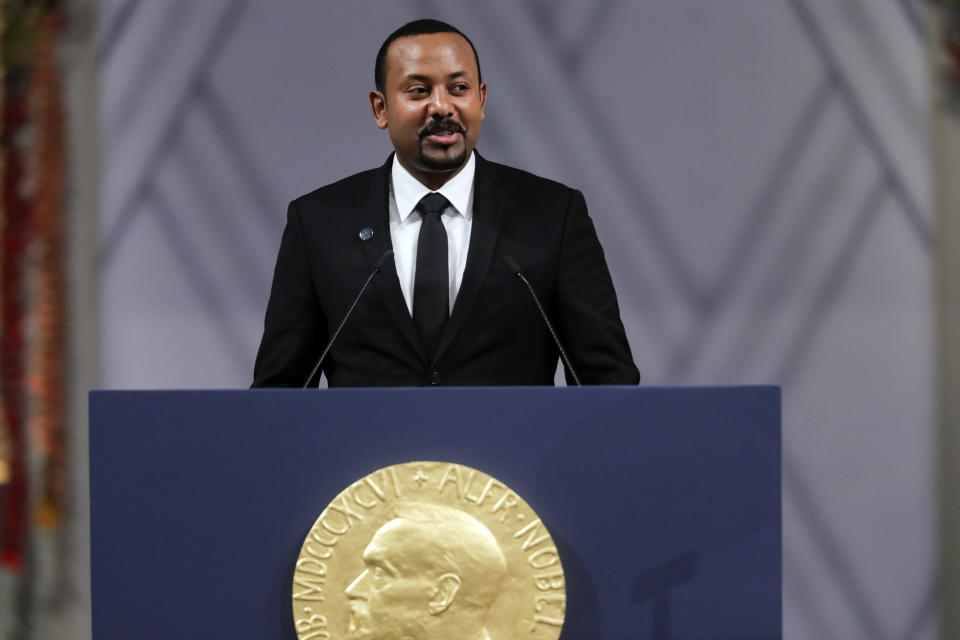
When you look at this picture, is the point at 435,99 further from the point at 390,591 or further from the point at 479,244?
the point at 390,591

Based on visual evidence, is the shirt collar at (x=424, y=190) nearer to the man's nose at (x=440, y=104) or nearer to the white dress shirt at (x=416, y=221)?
the white dress shirt at (x=416, y=221)

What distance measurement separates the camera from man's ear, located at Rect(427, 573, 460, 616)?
1.25 meters

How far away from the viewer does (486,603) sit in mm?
1252

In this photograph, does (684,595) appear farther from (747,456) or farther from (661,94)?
(661,94)

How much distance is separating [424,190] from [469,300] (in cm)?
26

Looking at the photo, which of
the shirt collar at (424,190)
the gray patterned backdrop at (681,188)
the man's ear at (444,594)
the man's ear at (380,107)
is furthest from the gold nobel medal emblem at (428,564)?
the gray patterned backdrop at (681,188)

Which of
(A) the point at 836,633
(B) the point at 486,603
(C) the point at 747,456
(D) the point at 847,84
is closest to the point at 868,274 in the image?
(D) the point at 847,84

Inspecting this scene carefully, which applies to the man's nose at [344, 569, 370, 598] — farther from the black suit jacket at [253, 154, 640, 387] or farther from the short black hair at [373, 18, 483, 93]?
the short black hair at [373, 18, 483, 93]

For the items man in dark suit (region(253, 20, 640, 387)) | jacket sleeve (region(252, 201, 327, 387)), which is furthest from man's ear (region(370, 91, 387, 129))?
jacket sleeve (region(252, 201, 327, 387))

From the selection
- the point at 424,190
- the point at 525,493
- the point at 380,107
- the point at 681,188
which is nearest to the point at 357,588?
the point at 525,493

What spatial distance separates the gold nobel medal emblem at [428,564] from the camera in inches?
49.3

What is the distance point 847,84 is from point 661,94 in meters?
0.52

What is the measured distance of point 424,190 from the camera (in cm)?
193

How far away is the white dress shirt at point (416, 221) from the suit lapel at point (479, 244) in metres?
0.02
